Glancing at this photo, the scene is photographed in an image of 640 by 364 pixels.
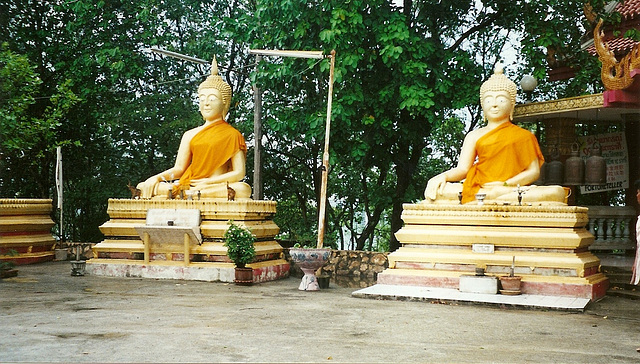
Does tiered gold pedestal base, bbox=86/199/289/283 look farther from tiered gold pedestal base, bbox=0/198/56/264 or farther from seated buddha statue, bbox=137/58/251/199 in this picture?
tiered gold pedestal base, bbox=0/198/56/264

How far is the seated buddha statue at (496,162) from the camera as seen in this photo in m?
12.6

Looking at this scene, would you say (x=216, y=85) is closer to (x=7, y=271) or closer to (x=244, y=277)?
(x=244, y=277)

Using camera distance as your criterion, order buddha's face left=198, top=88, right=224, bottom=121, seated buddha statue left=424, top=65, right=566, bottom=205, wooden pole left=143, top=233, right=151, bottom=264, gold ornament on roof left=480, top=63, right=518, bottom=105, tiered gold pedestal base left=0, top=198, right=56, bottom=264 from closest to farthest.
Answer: seated buddha statue left=424, top=65, right=566, bottom=205, gold ornament on roof left=480, top=63, right=518, bottom=105, wooden pole left=143, top=233, right=151, bottom=264, buddha's face left=198, top=88, right=224, bottom=121, tiered gold pedestal base left=0, top=198, right=56, bottom=264

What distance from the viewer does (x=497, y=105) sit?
13.2 m

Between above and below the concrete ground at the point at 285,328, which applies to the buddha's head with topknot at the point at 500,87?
above

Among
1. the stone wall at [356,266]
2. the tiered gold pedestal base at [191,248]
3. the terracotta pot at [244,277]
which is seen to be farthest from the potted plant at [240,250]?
the stone wall at [356,266]

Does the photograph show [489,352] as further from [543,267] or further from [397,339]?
[543,267]

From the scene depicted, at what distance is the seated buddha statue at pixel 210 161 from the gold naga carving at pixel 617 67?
6.68 m

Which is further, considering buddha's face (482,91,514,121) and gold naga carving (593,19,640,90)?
buddha's face (482,91,514,121)

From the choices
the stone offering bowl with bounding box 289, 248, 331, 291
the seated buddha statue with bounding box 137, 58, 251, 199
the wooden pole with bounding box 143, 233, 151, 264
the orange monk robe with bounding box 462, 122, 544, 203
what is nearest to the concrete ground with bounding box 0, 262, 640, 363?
the stone offering bowl with bounding box 289, 248, 331, 291

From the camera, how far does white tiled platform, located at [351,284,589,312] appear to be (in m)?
10.3

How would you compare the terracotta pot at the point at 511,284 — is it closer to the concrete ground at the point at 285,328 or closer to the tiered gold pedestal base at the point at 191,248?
the concrete ground at the point at 285,328

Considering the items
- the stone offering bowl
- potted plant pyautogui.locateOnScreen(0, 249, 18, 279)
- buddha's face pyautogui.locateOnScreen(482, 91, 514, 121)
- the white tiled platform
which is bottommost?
the white tiled platform

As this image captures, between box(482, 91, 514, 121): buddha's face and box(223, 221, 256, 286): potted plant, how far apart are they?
476 cm
